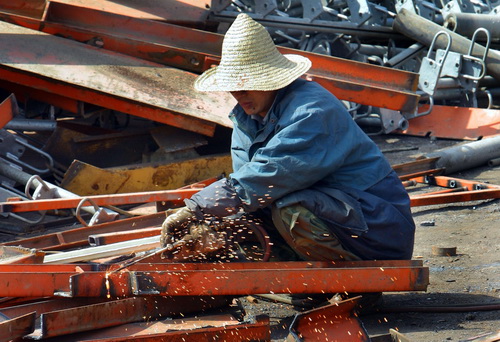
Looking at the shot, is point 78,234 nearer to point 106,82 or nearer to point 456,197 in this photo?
point 106,82

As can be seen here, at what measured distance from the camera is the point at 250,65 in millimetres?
A: 3721

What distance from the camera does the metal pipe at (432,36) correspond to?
8709mm

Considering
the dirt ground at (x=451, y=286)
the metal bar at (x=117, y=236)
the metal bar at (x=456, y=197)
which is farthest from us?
the metal bar at (x=456, y=197)

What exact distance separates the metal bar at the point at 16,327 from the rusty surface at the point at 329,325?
1077mm

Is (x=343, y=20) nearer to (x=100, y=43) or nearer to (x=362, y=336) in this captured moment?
(x=100, y=43)

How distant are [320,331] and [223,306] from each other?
2.05 feet

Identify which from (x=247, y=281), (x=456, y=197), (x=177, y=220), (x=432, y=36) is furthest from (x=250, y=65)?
(x=432, y=36)

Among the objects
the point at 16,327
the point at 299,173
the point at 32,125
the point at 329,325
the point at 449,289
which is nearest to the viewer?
the point at 16,327

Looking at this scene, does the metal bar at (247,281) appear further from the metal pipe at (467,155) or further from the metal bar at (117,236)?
the metal pipe at (467,155)

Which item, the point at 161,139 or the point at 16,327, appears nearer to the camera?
the point at 16,327

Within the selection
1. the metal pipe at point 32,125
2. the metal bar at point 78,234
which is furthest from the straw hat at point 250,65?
the metal pipe at point 32,125

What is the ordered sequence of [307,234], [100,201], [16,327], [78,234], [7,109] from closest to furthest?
[16,327] → [307,234] → [78,234] → [100,201] → [7,109]

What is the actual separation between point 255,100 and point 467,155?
3803 millimetres

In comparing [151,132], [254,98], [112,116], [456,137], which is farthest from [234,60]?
[456,137]
